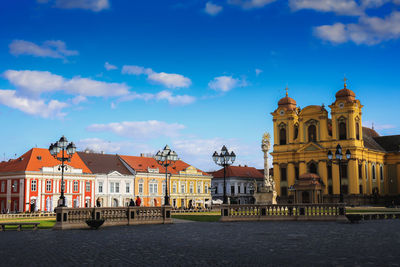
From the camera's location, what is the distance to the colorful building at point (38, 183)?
216 feet

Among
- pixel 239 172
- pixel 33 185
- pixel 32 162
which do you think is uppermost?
pixel 32 162

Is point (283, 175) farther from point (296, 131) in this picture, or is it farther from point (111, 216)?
point (111, 216)

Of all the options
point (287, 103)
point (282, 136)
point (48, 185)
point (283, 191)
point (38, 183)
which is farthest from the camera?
point (287, 103)

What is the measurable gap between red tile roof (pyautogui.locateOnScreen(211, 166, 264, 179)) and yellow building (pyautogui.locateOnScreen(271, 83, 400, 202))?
20512 millimetres

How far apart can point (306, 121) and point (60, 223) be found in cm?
6076

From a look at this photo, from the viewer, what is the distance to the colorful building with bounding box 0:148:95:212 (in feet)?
216

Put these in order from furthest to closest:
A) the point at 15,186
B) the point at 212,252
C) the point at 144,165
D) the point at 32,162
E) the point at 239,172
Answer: the point at 239,172
the point at 144,165
the point at 32,162
the point at 15,186
the point at 212,252

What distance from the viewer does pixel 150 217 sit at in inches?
1096

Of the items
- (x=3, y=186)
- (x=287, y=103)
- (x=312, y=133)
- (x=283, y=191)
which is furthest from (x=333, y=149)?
(x=3, y=186)

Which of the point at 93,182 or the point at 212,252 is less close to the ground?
the point at 93,182

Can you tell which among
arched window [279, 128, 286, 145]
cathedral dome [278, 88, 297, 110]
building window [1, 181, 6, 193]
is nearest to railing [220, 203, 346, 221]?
building window [1, 181, 6, 193]

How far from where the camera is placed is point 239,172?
103 meters

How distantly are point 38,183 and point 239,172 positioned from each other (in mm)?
47909

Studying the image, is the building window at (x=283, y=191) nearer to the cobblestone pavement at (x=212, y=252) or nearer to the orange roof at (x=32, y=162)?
the orange roof at (x=32, y=162)
